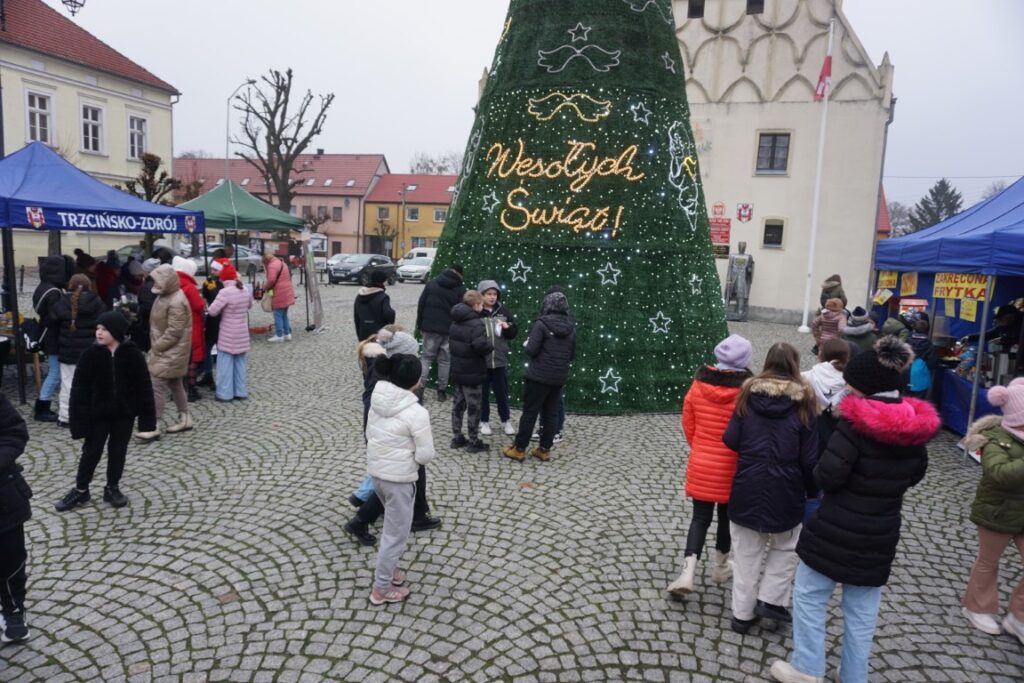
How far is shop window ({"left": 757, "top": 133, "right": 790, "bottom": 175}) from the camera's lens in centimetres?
2039

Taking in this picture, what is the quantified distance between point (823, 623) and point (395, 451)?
255cm

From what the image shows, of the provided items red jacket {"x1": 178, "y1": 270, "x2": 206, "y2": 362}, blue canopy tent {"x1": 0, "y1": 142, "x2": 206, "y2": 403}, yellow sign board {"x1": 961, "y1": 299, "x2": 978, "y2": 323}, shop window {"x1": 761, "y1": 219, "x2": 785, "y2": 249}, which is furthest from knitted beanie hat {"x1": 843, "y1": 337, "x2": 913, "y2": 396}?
shop window {"x1": 761, "y1": 219, "x2": 785, "y2": 249}

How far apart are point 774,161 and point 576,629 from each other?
19.9 meters

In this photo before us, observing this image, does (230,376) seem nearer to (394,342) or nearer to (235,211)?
(394,342)

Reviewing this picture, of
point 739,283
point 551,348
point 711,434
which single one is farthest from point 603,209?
point 739,283

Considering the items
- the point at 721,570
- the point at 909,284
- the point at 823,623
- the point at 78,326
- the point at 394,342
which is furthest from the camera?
the point at 909,284

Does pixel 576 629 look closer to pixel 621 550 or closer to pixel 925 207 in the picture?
pixel 621 550

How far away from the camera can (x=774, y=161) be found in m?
20.6

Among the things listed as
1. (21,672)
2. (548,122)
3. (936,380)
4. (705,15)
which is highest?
(705,15)

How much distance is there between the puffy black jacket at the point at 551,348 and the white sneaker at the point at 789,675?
350 cm

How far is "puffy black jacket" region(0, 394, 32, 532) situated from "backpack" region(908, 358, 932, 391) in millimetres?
9044

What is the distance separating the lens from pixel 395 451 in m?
4.04

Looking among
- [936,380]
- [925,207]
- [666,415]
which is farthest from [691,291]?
[925,207]

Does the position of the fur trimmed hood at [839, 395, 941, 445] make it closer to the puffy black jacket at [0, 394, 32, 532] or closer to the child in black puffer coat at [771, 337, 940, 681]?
the child in black puffer coat at [771, 337, 940, 681]
